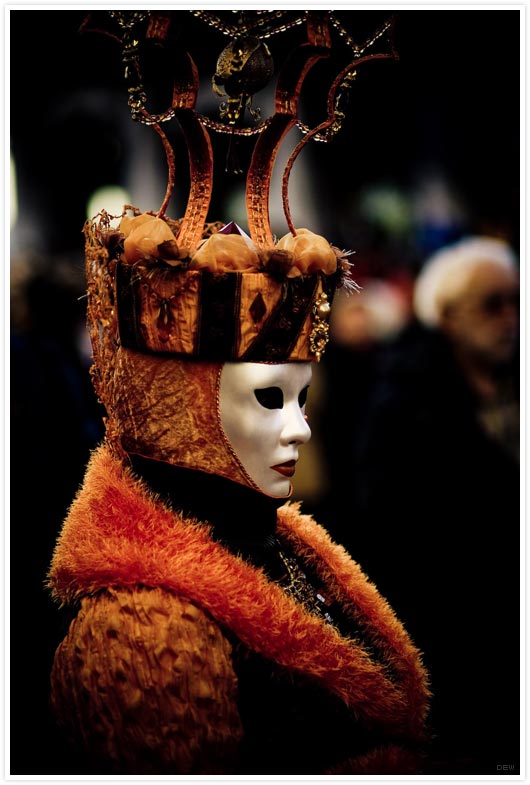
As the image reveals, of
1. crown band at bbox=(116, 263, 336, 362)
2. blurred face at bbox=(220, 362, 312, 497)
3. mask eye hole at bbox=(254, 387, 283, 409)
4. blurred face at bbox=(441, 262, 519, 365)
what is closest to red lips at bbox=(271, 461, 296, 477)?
blurred face at bbox=(220, 362, 312, 497)

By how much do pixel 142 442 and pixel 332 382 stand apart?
5.84 ft

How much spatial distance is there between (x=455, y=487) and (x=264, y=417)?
0.90 meters

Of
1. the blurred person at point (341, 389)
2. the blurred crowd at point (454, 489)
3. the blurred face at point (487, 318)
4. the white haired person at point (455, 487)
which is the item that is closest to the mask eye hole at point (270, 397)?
the blurred crowd at point (454, 489)

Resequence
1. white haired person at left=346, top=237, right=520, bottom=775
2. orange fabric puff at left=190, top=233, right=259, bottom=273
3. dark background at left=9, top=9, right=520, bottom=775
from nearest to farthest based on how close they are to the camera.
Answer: orange fabric puff at left=190, top=233, right=259, bottom=273
dark background at left=9, top=9, right=520, bottom=775
white haired person at left=346, top=237, right=520, bottom=775

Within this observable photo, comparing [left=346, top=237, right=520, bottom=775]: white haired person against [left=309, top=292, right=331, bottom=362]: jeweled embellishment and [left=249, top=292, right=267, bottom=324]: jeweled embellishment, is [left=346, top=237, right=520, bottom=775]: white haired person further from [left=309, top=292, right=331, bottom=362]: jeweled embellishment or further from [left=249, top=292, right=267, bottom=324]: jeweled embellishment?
[left=249, top=292, right=267, bottom=324]: jeweled embellishment

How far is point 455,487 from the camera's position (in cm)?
261

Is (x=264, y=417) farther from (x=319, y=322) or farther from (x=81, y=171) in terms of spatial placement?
(x=81, y=171)

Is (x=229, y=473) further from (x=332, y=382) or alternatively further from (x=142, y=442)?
(x=332, y=382)

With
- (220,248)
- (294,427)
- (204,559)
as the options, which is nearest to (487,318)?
(294,427)

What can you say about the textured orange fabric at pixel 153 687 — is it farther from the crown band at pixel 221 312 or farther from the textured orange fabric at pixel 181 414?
the crown band at pixel 221 312

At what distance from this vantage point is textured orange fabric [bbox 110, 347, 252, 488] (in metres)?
1.95

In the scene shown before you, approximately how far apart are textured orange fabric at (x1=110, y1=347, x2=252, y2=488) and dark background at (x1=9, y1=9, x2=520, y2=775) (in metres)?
0.40
